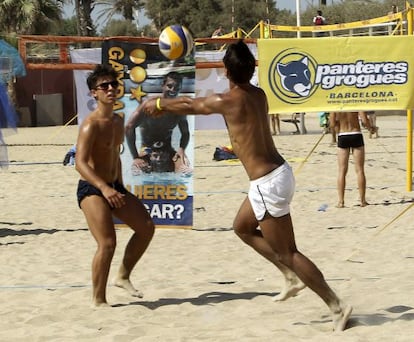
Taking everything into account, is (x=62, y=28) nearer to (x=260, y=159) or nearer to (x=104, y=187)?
(x=104, y=187)

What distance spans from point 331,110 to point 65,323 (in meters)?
5.53

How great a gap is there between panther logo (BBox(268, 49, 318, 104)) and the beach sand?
135cm

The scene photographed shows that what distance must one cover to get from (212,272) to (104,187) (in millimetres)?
1813

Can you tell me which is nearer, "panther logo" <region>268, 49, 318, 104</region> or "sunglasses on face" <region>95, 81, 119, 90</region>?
"sunglasses on face" <region>95, 81, 119, 90</region>

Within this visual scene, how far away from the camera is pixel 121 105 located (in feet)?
27.5

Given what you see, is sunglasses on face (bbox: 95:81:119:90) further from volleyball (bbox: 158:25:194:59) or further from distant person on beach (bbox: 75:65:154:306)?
volleyball (bbox: 158:25:194:59)

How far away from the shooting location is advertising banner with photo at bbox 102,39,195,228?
8305mm

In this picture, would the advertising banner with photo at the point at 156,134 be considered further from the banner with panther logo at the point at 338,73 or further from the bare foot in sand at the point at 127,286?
the bare foot in sand at the point at 127,286

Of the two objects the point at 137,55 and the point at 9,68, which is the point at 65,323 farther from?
the point at 9,68

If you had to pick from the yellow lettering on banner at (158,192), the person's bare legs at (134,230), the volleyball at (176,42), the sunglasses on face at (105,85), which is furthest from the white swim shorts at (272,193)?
the yellow lettering on banner at (158,192)

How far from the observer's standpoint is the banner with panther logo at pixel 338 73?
10.2m

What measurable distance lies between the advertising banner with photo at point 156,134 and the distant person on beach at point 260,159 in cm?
313

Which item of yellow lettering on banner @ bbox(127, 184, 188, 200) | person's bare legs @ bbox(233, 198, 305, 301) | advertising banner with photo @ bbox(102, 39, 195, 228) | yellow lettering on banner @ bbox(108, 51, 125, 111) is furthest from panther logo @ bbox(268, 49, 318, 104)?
person's bare legs @ bbox(233, 198, 305, 301)

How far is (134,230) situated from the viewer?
5996mm
